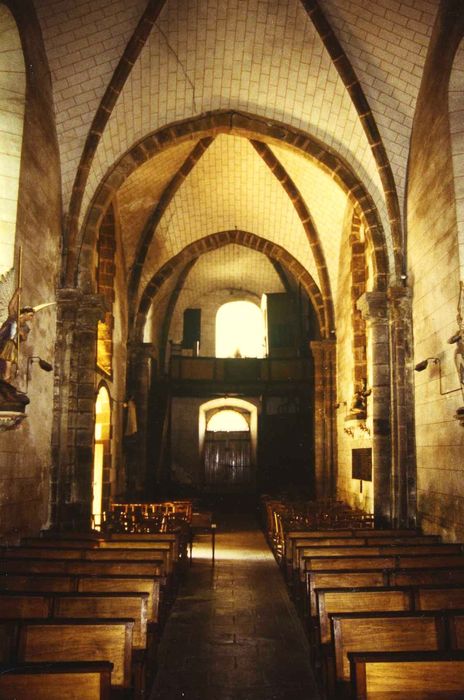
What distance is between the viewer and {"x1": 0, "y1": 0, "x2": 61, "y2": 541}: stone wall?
8.55 meters

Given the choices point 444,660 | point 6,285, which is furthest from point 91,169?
point 444,660

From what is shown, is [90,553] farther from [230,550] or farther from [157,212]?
[157,212]

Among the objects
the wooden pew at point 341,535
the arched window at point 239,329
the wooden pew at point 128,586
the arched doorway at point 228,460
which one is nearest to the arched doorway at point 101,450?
the wooden pew at point 341,535

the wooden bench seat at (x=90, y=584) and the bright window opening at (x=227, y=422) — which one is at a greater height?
the bright window opening at (x=227, y=422)

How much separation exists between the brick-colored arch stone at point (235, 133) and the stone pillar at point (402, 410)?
1.55 metres

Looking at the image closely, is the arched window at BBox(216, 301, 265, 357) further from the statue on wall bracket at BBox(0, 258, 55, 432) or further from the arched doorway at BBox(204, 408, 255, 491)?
the statue on wall bracket at BBox(0, 258, 55, 432)

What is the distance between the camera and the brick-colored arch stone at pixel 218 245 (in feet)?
58.0

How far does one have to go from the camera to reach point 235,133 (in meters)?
12.5

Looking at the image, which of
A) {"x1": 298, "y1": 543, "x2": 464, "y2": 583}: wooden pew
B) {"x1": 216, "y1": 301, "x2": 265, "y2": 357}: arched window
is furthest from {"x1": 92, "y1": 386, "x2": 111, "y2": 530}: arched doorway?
{"x1": 216, "y1": 301, "x2": 265, "y2": 357}: arched window

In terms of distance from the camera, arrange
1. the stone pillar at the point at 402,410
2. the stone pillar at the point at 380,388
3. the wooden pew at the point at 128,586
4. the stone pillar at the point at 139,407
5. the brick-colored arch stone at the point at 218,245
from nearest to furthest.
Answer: the wooden pew at the point at 128,586 → the stone pillar at the point at 402,410 → the stone pillar at the point at 380,388 → the stone pillar at the point at 139,407 → the brick-colored arch stone at the point at 218,245

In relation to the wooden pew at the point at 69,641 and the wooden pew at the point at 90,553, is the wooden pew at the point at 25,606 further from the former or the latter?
the wooden pew at the point at 90,553

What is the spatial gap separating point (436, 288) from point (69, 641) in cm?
730

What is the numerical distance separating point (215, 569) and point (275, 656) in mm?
4733

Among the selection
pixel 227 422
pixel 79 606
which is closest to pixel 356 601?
pixel 79 606
